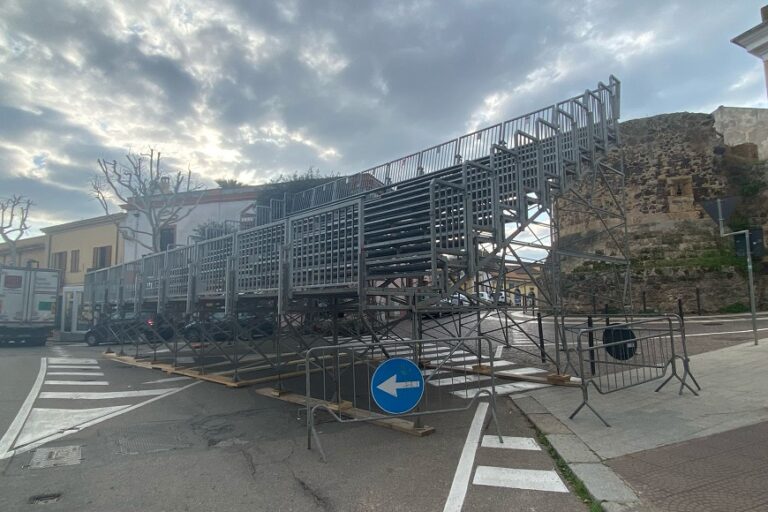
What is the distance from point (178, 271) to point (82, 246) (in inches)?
1226

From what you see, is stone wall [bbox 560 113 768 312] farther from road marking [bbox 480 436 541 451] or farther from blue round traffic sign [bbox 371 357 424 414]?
blue round traffic sign [bbox 371 357 424 414]

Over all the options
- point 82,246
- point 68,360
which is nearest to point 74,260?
point 82,246

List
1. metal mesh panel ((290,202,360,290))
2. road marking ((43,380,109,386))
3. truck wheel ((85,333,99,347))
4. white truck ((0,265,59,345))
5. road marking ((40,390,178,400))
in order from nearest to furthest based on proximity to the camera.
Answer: metal mesh panel ((290,202,360,290)), road marking ((40,390,178,400)), road marking ((43,380,109,386)), white truck ((0,265,59,345)), truck wheel ((85,333,99,347))

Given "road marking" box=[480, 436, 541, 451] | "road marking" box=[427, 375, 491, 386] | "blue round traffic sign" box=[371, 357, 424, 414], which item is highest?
"blue round traffic sign" box=[371, 357, 424, 414]

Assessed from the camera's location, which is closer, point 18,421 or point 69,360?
point 18,421

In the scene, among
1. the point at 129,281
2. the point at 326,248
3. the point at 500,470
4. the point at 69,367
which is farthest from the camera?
the point at 129,281

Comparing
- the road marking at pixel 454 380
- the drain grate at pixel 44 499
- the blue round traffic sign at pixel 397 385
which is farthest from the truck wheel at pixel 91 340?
the blue round traffic sign at pixel 397 385

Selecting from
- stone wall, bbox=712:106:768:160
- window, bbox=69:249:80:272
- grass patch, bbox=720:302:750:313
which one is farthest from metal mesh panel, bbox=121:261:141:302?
stone wall, bbox=712:106:768:160

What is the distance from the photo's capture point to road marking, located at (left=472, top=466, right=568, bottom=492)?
14.1 ft

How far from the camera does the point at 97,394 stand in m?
9.79

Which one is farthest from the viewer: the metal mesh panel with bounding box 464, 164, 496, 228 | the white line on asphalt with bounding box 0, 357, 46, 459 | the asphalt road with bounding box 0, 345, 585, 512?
the metal mesh panel with bounding box 464, 164, 496, 228

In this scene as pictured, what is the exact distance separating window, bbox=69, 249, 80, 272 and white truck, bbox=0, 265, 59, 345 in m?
16.7

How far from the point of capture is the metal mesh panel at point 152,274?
45.4 feet

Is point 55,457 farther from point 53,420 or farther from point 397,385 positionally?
point 397,385
